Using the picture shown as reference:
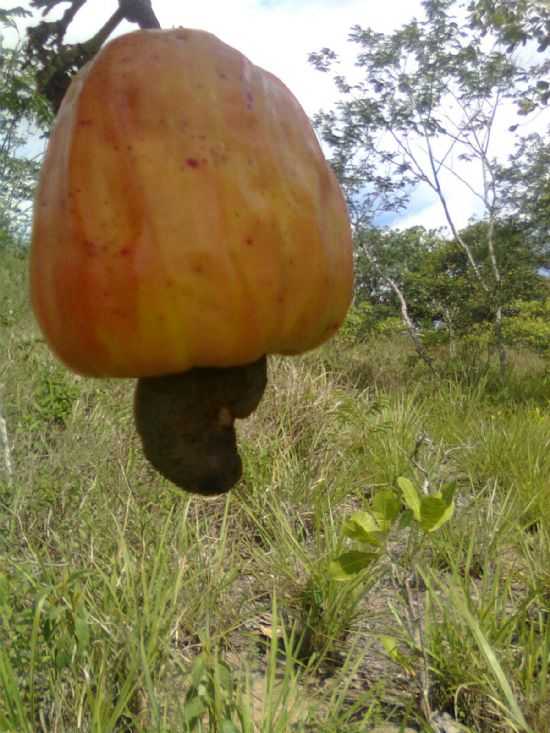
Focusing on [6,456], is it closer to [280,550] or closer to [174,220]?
[280,550]

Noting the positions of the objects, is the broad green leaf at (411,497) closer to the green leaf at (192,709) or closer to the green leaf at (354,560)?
the green leaf at (354,560)

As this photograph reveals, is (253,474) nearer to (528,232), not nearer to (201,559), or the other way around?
(201,559)

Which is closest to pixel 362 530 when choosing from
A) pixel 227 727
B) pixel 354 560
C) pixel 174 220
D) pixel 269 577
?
pixel 354 560

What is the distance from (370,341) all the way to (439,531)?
12.2ft

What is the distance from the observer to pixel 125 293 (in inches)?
14.3

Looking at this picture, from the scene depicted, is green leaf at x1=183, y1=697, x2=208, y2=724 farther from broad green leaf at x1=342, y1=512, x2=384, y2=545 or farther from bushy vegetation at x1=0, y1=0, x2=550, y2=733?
broad green leaf at x1=342, y1=512, x2=384, y2=545

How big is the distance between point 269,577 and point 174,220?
262cm

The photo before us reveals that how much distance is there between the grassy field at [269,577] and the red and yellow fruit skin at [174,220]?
1147 millimetres

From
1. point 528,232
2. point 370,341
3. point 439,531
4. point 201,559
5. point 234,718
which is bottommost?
point 234,718

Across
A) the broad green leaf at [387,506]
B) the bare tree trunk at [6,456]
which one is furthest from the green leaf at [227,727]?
the bare tree trunk at [6,456]

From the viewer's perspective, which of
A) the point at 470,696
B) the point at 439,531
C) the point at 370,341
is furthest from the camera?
the point at 370,341

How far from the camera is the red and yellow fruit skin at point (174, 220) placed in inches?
14.3

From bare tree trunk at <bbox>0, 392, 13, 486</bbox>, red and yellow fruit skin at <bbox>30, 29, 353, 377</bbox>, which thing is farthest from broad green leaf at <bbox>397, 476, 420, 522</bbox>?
bare tree trunk at <bbox>0, 392, 13, 486</bbox>

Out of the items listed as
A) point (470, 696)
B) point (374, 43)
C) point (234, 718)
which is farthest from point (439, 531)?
point (374, 43)
